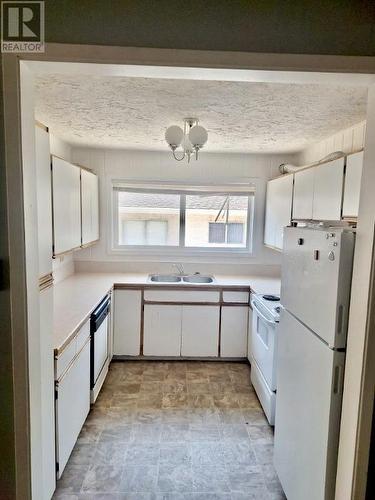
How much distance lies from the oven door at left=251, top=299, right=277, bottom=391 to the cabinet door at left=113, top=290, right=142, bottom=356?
1244 mm

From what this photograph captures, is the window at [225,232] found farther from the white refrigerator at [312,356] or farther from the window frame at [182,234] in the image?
the white refrigerator at [312,356]

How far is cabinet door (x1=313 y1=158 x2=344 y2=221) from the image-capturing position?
2139mm

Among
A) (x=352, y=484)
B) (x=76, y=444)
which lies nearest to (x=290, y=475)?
(x=352, y=484)

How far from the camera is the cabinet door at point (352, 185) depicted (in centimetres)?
191

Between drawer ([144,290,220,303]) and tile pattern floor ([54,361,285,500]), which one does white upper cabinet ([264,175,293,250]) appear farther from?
tile pattern floor ([54,361,285,500])

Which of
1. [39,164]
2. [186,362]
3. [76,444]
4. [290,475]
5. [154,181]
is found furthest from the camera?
[154,181]

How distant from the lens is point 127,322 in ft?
11.2

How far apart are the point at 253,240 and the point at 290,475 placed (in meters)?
2.67

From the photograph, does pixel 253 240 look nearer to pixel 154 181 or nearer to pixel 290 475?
pixel 154 181

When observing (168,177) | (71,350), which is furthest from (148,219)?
(71,350)

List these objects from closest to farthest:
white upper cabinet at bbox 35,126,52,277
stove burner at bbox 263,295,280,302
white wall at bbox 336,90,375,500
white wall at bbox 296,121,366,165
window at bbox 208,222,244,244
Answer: white wall at bbox 336,90,375,500, white upper cabinet at bbox 35,126,52,277, white wall at bbox 296,121,366,165, stove burner at bbox 263,295,280,302, window at bbox 208,222,244,244

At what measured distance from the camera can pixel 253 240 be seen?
13.1ft

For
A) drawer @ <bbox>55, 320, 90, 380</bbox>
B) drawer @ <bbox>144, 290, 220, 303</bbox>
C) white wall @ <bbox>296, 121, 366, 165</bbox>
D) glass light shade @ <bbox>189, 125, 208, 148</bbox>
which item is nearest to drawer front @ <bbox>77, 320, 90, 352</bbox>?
drawer @ <bbox>55, 320, 90, 380</bbox>

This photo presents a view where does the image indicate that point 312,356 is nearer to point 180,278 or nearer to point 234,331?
point 234,331
